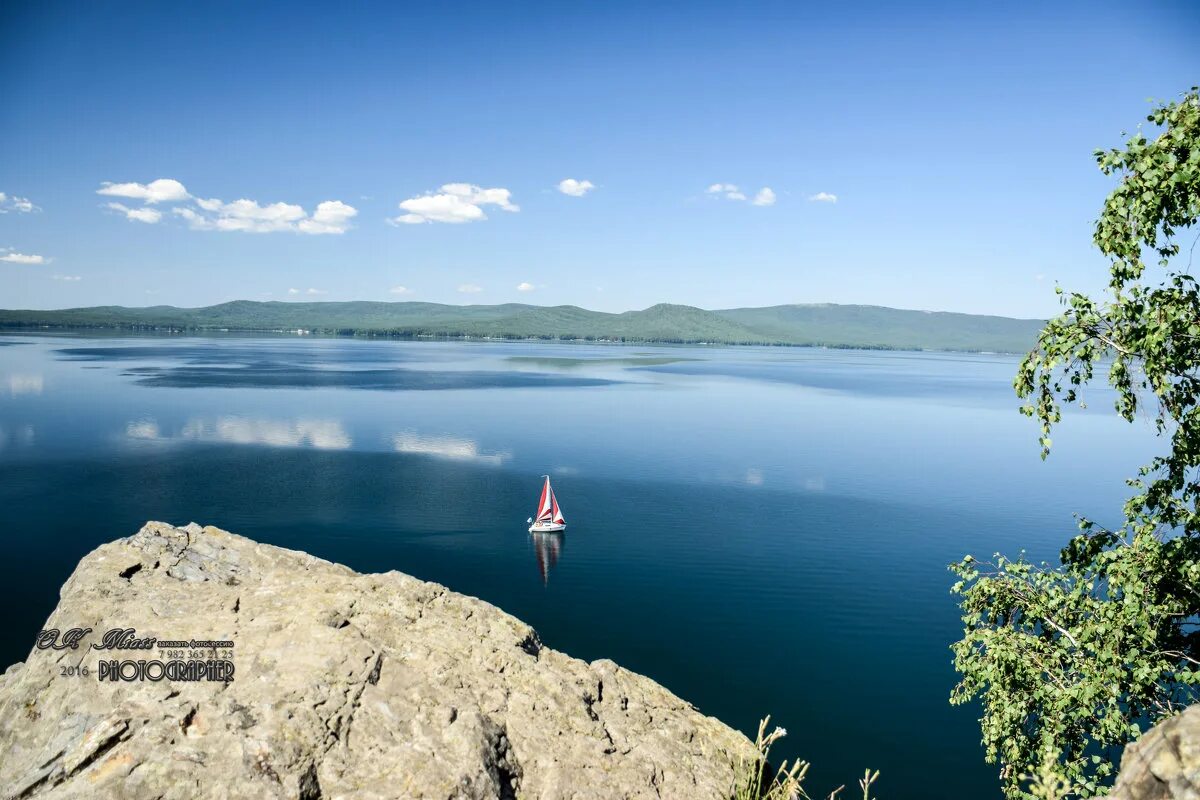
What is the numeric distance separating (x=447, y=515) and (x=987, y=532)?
3826 centimetres

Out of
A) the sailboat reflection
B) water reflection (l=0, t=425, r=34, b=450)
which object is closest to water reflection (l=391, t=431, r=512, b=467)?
the sailboat reflection

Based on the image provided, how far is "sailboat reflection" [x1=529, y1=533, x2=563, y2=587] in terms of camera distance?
3949 centimetres

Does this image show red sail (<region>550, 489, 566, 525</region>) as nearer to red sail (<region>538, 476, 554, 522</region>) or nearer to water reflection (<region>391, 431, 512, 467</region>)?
red sail (<region>538, 476, 554, 522</region>)

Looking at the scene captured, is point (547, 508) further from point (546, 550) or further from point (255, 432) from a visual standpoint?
point (255, 432)

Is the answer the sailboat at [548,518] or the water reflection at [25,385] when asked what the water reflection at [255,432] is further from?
the water reflection at [25,385]

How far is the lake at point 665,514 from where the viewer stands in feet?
94.8

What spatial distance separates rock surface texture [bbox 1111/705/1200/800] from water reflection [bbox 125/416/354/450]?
2835 inches

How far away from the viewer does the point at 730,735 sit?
1250cm

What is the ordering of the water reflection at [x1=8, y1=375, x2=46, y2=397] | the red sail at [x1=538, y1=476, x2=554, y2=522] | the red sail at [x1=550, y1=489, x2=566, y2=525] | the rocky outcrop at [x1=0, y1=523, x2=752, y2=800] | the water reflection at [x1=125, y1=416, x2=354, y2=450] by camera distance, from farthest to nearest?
the water reflection at [x1=8, y1=375, x2=46, y2=397] → the water reflection at [x1=125, y1=416, x2=354, y2=450] → the red sail at [x1=550, y1=489, x2=566, y2=525] → the red sail at [x1=538, y1=476, x2=554, y2=522] → the rocky outcrop at [x1=0, y1=523, x2=752, y2=800]

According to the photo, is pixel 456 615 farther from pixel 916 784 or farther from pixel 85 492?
pixel 85 492

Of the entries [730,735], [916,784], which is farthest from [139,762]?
[916,784]

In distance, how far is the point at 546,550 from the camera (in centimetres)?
4269

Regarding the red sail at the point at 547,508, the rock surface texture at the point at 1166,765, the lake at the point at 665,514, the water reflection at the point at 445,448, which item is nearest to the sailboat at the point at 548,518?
the red sail at the point at 547,508

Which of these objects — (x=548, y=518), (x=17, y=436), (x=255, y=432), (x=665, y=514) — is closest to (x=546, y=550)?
(x=548, y=518)
